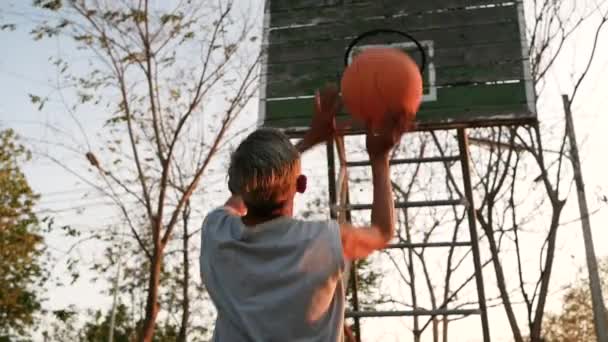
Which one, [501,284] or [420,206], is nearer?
[420,206]

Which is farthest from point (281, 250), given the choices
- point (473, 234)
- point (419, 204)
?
point (473, 234)

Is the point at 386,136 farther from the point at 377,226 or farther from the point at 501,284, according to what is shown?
the point at 501,284

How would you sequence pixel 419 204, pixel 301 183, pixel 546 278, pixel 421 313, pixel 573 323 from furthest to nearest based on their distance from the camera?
pixel 573 323
pixel 546 278
pixel 419 204
pixel 421 313
pixel 301 183

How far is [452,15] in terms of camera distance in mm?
5480

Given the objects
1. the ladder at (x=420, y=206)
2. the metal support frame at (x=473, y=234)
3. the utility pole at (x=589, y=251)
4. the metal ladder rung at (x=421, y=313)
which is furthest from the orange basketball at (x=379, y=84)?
the utility pole at (x=589, y=251)

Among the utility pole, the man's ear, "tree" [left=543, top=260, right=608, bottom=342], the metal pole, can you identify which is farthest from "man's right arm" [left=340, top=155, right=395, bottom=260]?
"tree" [left=543, top=260, right=608, bottom=342]

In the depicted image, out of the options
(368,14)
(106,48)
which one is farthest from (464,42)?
(106,48)

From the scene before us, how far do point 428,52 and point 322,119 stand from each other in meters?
3.72

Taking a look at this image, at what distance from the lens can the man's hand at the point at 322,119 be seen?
1863mm

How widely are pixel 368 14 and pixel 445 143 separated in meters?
5.79

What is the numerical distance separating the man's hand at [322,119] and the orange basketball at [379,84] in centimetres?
90

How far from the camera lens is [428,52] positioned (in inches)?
210

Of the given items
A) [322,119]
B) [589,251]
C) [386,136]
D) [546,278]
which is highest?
[589,251]

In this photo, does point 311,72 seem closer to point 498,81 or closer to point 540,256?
point 498,81
